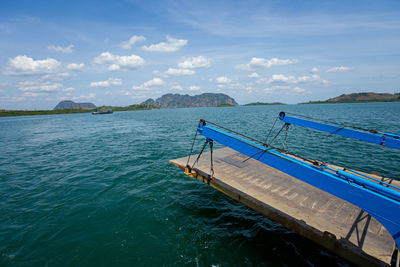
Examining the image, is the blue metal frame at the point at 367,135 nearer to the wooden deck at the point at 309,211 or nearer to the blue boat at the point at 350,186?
the wooden deck at the point at 309,211

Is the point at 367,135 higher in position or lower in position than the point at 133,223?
higher

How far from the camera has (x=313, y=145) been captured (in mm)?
20375

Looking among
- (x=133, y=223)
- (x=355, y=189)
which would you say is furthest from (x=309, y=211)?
(x=133, y=223)

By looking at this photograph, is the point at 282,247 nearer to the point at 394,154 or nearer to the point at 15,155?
the point at 394,154

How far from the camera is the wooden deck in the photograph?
5043 millimetres

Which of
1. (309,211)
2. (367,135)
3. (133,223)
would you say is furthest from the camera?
(367,135)

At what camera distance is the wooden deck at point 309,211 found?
5.04 meters

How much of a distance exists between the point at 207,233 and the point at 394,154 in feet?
69.7

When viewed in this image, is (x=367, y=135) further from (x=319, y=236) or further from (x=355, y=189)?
(x=355, y=189)

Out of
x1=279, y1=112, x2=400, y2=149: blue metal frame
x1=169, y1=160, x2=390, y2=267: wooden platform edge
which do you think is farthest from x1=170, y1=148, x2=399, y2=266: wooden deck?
x1=279, y1=112, x2=400, y2=149: blue metal frame

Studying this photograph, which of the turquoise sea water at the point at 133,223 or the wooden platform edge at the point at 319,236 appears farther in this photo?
the turquoise sea water at the point at 133,223

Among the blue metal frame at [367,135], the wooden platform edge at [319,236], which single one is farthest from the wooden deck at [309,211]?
the blue metal frame at [367,135]

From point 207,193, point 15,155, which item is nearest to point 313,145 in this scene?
point 207,193

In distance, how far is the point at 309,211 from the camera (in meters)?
6.68
